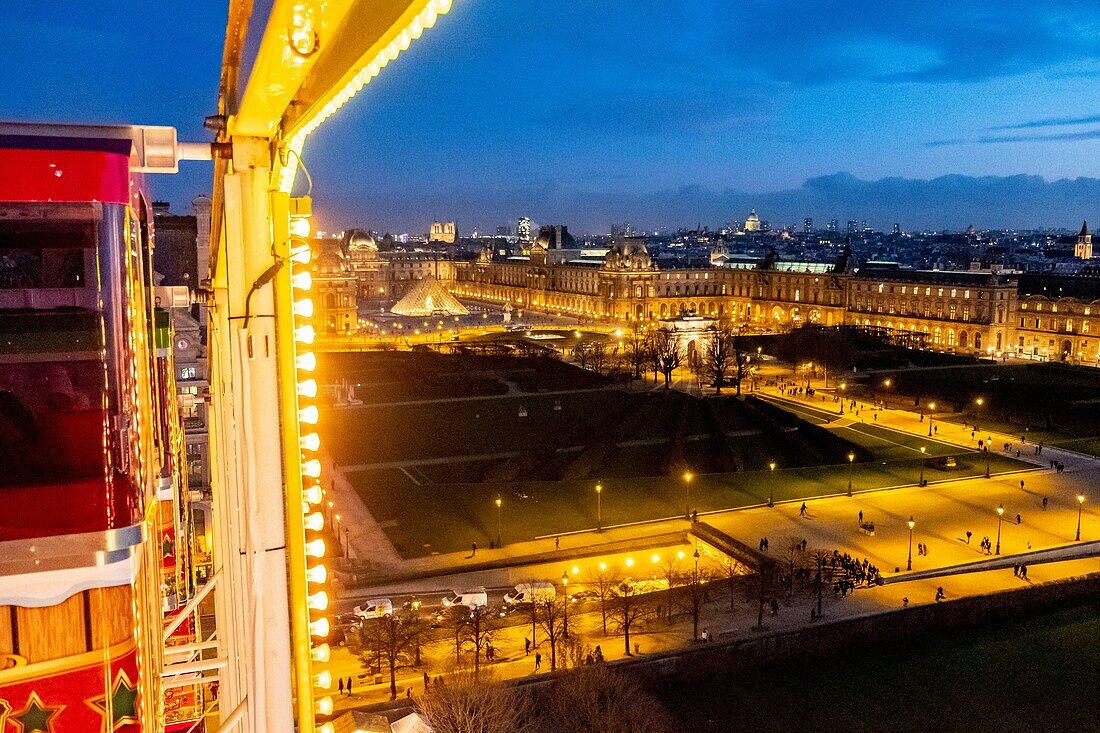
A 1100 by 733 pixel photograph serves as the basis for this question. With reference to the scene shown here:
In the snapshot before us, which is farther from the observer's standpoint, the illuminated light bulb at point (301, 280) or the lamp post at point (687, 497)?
the lamp post at point (687, 497)

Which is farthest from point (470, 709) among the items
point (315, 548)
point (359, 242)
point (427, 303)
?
point (359, 242)

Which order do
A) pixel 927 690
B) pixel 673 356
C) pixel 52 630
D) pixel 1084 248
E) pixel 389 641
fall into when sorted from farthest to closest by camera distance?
pixel 1084 248 < pixel 673 356 < pixel 927 690 < pixel 389 641 < pixel 52 630

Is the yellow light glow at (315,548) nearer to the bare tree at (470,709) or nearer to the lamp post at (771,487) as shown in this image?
the bare tree at (470,709)

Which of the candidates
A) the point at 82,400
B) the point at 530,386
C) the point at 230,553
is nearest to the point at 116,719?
the point at 82,400

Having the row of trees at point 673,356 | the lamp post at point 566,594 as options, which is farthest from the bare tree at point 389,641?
the row of trees at point 673,356

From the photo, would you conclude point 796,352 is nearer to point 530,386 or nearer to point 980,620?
point 530,386

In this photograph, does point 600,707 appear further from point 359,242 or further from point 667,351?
point 359,242

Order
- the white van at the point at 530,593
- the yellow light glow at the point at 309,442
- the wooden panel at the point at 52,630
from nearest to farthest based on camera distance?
the wooden panel at the point at 52,630 → the yellow light glow at the point at 309,442 → the white van at the point at 530,593
